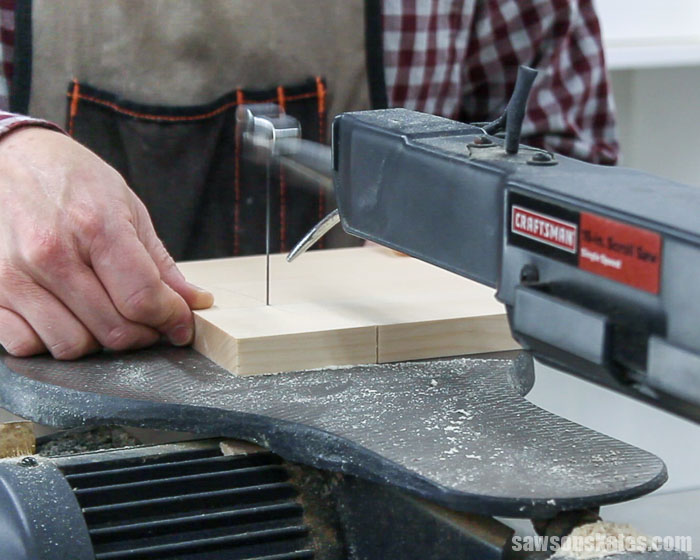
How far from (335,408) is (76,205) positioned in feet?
0.97

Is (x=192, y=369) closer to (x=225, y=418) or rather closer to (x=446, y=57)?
(x=225, y=418)

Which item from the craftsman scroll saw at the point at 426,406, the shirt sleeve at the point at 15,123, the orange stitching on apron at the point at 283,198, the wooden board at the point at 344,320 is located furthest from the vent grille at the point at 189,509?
the orange stitching on apron at the point at 283,198

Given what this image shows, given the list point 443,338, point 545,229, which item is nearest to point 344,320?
point 443,338

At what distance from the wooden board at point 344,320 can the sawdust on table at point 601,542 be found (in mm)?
298

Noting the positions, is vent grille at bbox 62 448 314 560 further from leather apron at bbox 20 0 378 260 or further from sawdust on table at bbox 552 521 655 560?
leather apron at bbox 20 0 378 260

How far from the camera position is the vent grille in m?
0.65

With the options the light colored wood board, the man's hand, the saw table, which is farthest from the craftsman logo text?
the man's hand

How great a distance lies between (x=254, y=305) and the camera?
96cm

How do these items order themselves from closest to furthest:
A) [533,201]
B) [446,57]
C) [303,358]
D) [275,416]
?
[533,201]
[275,416]
[303,358]
[446,57]

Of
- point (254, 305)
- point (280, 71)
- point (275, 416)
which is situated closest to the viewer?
point (275, 416)

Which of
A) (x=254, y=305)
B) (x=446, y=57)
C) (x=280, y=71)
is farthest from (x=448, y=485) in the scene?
(x=446, y=57)

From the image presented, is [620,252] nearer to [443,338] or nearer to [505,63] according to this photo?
[443,338]

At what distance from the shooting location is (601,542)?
1.94 ft

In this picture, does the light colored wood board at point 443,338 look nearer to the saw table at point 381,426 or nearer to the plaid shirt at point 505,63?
the saw table at point 381,426
